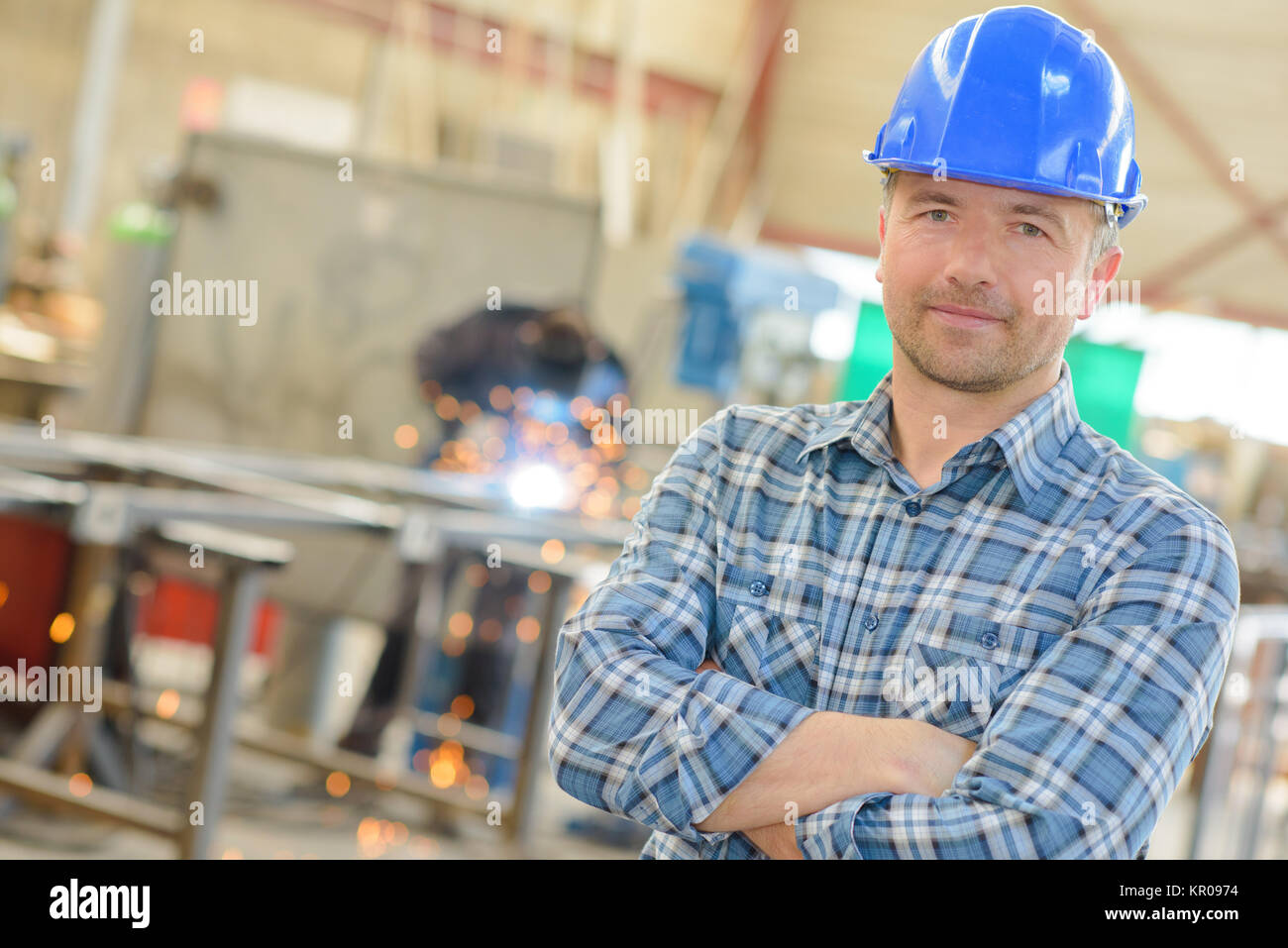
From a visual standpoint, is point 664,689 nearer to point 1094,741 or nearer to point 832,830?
point 832,830

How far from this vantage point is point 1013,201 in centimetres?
120

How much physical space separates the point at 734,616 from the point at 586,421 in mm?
3066

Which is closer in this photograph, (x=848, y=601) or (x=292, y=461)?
(x=848, y=601)

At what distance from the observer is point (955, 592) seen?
121cm

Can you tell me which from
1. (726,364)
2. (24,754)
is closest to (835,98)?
(726,364)

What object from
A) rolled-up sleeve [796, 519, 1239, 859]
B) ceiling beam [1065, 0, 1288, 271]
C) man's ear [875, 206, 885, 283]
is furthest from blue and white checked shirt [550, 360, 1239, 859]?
ceiling beam [1065, 0, 1288, 271]

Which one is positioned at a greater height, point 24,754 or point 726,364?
point 726,364

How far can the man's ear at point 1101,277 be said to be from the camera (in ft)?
4.16

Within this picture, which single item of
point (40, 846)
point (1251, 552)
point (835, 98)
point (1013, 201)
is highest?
point (835, 98)

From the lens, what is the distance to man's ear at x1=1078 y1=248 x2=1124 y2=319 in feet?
4.16
